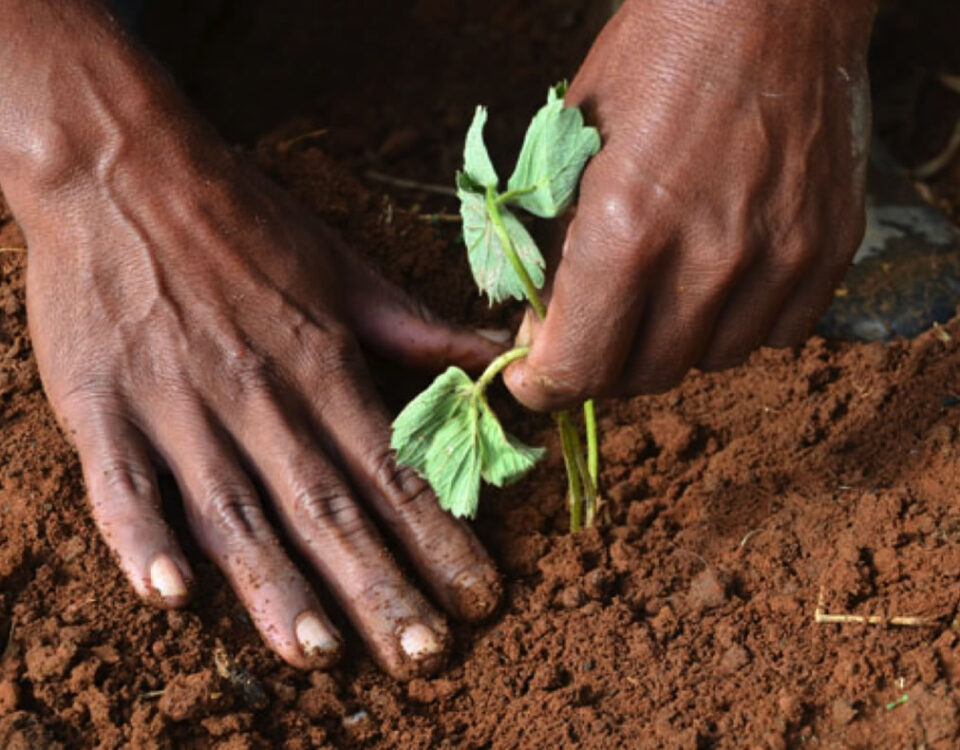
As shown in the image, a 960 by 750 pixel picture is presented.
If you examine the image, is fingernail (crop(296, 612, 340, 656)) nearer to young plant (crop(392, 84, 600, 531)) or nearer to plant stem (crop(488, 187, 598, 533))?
young plant (crop(392, 84, 600, 531))

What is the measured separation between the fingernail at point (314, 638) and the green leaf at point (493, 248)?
1.57ft

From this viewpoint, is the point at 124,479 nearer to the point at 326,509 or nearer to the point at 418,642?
the point at 326,509

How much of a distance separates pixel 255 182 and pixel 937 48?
181 cm

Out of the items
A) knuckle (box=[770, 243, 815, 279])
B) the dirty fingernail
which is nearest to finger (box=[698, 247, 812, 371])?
knuckle (box=[770, 243, 815, 279])

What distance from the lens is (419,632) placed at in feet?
5.43

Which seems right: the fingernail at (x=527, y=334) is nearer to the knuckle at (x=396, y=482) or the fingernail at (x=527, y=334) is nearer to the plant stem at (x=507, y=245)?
the plant stem at (x=507, y=245)

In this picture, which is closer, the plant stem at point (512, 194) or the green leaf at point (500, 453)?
the plant stem at point (512, 194)

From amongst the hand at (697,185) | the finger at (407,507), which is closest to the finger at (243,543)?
the finger at (407,507)

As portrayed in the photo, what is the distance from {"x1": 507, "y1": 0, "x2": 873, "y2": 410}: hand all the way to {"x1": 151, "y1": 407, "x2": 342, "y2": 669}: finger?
1.30ft

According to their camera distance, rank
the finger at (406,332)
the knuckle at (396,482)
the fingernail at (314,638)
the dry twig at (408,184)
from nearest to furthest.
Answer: the fingernail at (314,638) → the knuckle at (396,482) → the finger at (406,332) → the dry twig at (408,184)

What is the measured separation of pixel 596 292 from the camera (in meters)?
1.46

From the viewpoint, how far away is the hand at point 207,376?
169 cm

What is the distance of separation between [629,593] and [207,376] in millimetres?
636

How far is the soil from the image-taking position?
1551 millimetres
